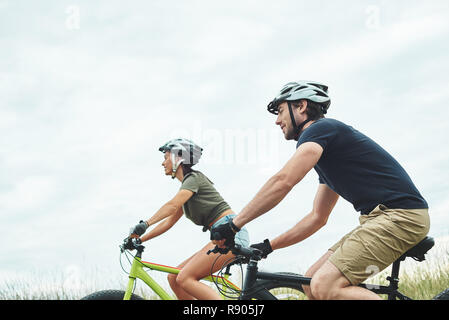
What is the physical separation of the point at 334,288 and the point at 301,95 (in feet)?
4.73

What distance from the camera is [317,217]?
425cm

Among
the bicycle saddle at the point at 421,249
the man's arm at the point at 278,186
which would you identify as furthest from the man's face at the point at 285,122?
the bicycle saddle at the point at 421,249

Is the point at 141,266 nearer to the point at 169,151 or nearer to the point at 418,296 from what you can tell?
the point at 169,151

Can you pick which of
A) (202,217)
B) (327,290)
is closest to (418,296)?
(202,217)

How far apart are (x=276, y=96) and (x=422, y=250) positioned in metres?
1.54

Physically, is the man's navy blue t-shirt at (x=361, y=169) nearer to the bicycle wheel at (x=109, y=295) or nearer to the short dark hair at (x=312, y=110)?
the short dark hair at (x=312, y=110)

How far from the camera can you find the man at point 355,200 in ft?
10.9

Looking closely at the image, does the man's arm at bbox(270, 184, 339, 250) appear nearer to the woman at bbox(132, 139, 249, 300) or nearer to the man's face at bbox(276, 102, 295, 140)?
the man's face at bbox(276, 102, 295, 140)

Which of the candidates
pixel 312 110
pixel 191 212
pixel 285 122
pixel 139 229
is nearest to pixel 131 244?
pixel 139 229

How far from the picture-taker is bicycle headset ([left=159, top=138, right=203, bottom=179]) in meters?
5.91

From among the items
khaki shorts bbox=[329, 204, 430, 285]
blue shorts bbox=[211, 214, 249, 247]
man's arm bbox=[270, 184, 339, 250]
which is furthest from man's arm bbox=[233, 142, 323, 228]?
blue shorts bbox=[211, 214, 249, 247]

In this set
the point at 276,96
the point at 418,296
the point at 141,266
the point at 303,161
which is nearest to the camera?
the point at 303,161
